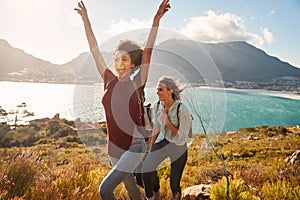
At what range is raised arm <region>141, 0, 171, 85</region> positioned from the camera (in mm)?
2594

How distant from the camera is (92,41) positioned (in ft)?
10.2

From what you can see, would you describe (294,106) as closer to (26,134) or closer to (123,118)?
(26,134)

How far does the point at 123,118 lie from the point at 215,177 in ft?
15.7

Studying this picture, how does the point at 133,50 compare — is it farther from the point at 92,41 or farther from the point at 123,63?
the point at 92,41

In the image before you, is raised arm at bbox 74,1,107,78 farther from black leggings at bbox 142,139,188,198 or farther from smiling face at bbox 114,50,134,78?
black leggings at bbox 142,139,188,198

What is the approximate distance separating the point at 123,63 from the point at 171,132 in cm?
148


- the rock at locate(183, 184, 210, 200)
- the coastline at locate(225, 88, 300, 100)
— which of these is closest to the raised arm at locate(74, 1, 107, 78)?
the rock at locate(183, 184, 210, 200)

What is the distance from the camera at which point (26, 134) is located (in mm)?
42062

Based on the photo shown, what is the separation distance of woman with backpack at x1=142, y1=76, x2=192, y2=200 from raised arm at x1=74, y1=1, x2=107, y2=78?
1162mm

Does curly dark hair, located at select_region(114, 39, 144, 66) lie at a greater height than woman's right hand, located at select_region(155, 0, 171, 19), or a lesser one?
lesser

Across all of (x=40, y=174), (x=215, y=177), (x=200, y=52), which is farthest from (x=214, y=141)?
(x=215, y=177)

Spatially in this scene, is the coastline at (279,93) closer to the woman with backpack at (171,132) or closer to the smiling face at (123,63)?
the woman with backpack at (171,132)

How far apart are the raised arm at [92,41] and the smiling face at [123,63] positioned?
0.25m

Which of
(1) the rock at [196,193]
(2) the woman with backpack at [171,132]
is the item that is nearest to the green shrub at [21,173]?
(2) the woman with backpack at [171,132]
